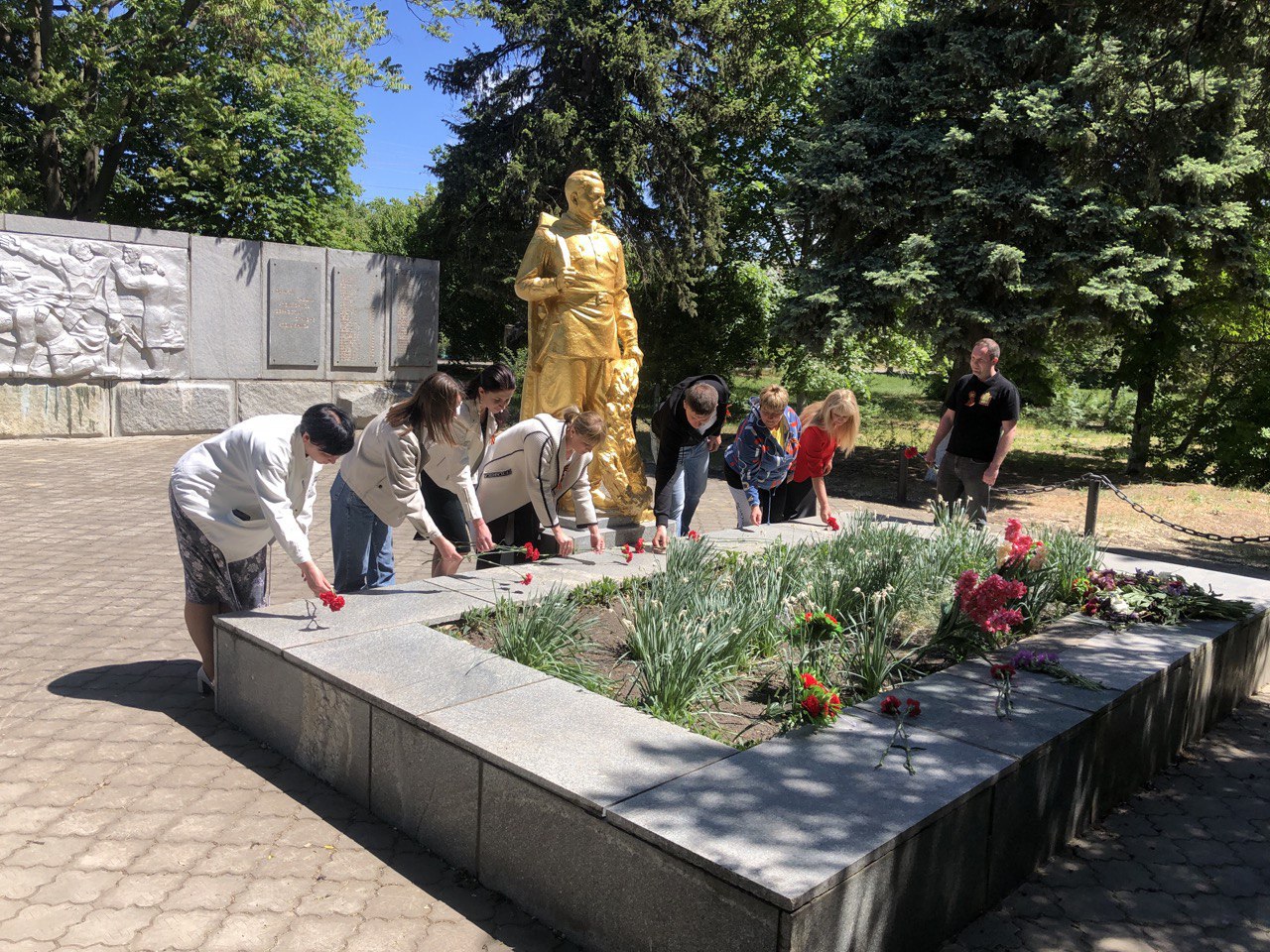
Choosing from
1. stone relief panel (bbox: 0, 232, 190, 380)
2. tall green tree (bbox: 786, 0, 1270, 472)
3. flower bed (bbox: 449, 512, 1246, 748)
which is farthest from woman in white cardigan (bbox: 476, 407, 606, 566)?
stone relief panel (bbox: 0, 232, 190, 380)

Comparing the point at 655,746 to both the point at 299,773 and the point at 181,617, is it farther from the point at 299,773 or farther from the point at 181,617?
the point at 181,617

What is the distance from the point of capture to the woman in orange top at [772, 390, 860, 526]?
693 cm

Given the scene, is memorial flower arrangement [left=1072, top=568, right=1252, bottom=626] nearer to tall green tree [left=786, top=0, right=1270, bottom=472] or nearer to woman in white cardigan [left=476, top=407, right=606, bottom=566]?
woman in white cardigan [left=476, top=407, right=606, bottom=566]

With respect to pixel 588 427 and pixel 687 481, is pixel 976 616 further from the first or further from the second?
pixel 687 481

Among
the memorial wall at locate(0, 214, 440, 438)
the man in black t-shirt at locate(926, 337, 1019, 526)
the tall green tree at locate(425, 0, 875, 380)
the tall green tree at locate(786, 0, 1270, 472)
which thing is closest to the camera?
the man in black t-shirt at locate(926, 337, 1019, 526)

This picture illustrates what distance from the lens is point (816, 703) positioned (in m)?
3.53

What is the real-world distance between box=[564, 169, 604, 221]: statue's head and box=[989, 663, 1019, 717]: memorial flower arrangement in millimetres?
5176

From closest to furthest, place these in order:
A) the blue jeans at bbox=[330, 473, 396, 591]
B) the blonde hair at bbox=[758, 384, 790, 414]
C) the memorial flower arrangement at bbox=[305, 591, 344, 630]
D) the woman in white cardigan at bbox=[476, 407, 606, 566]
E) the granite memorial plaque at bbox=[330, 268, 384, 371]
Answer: the memorial flower arrangement at bbox=[305, 591, 344, 630]
the blue jeans at bbox=[330, 473, 396, 591]
the woman in white cardigan at bbox=[476, 407, 606, 566]
the blonde hair at bbox=[758, 384, 790, 414]
the granite memorial plaque at bbox=[330, 268, 384, 371]

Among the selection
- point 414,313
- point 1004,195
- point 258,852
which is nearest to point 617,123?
point 414,313

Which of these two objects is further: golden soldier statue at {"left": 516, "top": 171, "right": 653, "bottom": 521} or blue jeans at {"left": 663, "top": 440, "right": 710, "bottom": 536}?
golden soldier statue at {"left": 516, "top": 171, "right": 653, "bottom": 521}

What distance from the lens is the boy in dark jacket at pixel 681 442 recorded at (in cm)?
672

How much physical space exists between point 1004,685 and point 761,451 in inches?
123

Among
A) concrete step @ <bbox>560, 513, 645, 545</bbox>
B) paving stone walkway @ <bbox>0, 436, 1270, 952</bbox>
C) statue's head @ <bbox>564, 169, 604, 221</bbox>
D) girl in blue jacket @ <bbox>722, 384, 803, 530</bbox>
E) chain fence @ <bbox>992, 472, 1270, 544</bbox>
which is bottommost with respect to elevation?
paving stone walkway @ <bbox>0, 436, 1270, 952</bbox>

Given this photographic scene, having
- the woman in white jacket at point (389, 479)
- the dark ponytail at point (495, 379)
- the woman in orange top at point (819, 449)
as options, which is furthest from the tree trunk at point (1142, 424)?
the woman in white jacket at point (389, 479)
